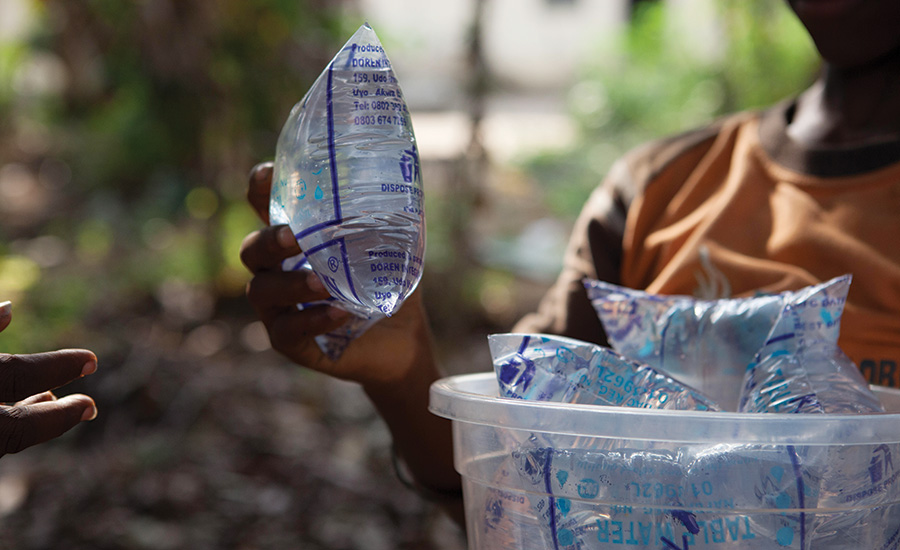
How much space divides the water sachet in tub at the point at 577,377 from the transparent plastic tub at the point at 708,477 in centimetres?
7

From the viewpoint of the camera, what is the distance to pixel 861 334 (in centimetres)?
95

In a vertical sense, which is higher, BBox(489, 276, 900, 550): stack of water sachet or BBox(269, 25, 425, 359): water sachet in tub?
BBox(269, 25, 425, 359): water sachet in tub

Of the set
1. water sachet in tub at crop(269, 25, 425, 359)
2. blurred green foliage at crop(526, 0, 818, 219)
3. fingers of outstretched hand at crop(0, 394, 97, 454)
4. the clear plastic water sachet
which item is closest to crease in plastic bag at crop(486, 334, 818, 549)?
the clear plastic water sachet

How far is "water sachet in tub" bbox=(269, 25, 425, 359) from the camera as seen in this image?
0.73m

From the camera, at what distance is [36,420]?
67 centimetres

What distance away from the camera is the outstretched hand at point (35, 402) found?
2.15 feet

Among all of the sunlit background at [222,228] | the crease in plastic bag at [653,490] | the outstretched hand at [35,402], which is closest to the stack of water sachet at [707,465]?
the crease in plastic bag at [653,490]

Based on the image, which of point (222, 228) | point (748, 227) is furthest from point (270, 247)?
point (222, 228)

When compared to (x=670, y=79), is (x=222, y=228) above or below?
below

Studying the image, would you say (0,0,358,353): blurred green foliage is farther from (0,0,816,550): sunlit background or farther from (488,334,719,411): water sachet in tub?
(488,334,719,411): water sachet in tub

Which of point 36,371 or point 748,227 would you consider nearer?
point 36,371

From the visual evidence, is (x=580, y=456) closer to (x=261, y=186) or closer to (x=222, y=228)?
(x=261, y=186)

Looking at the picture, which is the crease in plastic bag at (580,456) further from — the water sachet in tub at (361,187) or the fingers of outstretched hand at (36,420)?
the fingers of outstretched hand at (36,420)

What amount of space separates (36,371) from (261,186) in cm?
29
